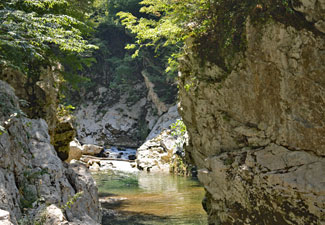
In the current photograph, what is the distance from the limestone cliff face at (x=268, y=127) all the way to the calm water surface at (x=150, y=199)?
230 cm

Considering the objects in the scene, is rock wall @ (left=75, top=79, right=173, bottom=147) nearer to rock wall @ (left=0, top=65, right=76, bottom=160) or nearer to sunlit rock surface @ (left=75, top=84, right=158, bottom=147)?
sunlit rock surface @ (left=75, top=84, right=158, bottom=147)

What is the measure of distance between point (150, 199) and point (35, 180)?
740cm

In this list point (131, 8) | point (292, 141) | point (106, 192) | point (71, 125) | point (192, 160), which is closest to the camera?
point (292, 141)

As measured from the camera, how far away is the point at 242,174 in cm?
701

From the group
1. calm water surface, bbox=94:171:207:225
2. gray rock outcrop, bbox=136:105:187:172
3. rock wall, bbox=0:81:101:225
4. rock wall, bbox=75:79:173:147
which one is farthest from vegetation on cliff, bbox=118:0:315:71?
rock wall, bbox=75:79:173:147

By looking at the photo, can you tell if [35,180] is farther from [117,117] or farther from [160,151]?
[117,117]

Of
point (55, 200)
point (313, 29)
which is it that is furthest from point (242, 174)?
point (55, 200)

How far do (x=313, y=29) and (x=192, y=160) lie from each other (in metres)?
4.89

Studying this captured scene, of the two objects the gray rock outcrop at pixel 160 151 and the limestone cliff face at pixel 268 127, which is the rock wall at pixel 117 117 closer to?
the gray rock outcrop at pixel 160 151

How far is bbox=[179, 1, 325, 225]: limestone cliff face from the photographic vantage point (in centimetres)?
611

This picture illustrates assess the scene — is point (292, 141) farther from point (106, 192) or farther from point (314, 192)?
point (106, 192)

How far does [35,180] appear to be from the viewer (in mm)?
5930

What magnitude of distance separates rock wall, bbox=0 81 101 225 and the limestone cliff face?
2980mm

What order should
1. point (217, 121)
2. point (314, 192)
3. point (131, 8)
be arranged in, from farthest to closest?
point (131, 8) → point (217, 121) → point (314, 192)
